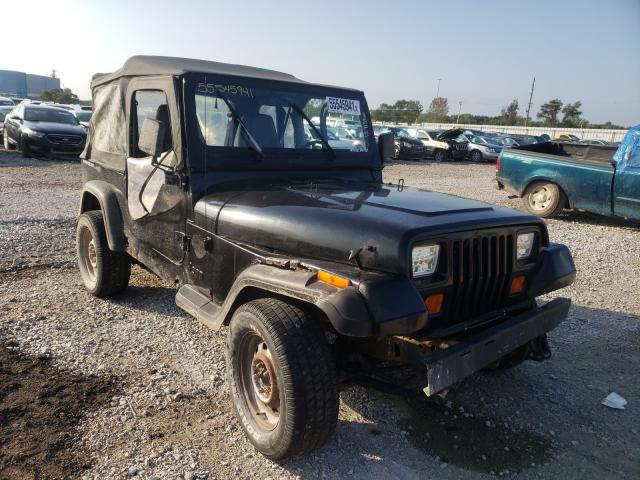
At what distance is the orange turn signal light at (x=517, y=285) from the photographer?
303 centimetres

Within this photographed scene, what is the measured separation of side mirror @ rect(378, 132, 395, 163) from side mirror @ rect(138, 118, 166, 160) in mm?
1909

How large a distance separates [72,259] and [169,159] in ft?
10.4

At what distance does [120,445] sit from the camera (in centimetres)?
279

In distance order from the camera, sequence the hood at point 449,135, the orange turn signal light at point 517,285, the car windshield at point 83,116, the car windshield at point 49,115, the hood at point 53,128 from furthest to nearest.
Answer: the hood at point 449,135 → the car windshield at point 83,116 → the car windshield at point 49,115 → the hood at point 53,128 → the orange turn signal light at point 517,285

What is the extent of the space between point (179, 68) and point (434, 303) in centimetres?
236

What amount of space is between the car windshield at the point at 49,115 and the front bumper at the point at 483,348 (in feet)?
52.6

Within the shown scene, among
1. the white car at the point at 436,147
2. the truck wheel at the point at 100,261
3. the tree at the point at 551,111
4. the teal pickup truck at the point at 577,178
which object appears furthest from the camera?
the tree at the point at 551,111

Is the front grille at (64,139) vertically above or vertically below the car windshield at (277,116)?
below

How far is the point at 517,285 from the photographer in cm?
308

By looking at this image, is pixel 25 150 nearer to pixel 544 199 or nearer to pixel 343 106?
pixel 544 199

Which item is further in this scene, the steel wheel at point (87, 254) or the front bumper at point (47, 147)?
the front bumper at point (47, 147)

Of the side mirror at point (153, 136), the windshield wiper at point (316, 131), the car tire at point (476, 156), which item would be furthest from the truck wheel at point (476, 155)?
the side mirror at point (153, 136)

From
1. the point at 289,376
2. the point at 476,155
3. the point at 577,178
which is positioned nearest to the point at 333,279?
the point at 289,376

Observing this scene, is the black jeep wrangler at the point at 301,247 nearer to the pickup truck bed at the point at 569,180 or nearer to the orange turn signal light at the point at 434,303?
the orange turn signal light at the point at 434,303
